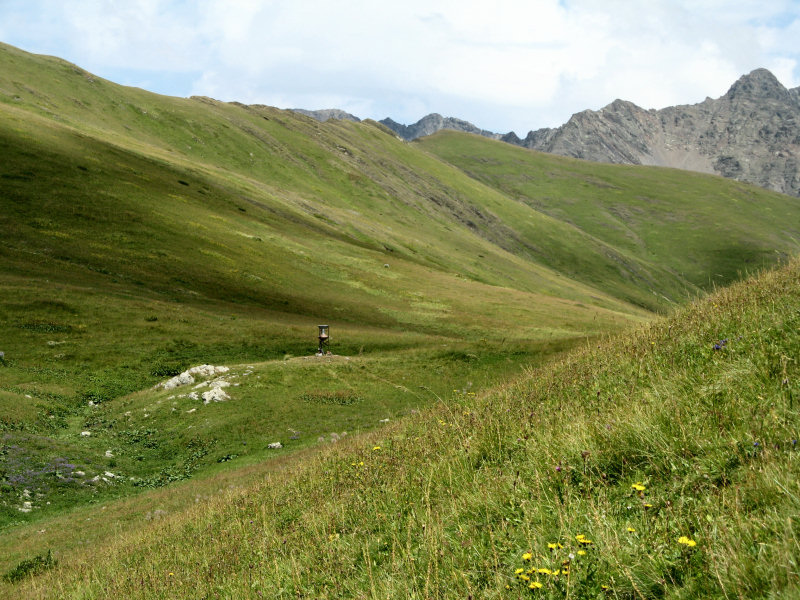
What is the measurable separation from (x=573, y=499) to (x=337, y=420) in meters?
27.3

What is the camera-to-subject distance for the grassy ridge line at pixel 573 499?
452 cm

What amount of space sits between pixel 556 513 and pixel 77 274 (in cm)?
5828

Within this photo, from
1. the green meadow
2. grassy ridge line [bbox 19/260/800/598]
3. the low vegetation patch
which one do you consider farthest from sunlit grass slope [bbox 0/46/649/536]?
grassy ridge line [bbox 19/260/800/598]

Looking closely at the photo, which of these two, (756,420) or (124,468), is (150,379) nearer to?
(124,468)

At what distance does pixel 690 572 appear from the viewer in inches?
165

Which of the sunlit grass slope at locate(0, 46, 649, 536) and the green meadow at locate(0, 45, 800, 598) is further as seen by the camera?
the sunlit grass slope at locate(0, 46, 649, 536)

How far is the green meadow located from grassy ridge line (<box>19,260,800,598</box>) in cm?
4

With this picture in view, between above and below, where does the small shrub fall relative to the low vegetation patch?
below

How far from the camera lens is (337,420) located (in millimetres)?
32312

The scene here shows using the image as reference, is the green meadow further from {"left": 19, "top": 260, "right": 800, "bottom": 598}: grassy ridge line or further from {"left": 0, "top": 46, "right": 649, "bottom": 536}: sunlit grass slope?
{"left": 0, "top": 46, "right": 649, "bottom": 536}: sunlit grass slope

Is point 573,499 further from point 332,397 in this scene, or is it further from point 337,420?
point 332,397

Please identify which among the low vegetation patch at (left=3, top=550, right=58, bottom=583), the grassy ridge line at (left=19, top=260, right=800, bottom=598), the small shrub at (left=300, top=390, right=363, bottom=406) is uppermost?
the grassy ridge line at (left=19, top=260, right=800, bottom=598)

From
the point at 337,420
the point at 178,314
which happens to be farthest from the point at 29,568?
the point at 178,314

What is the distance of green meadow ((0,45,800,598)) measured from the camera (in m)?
5.30
